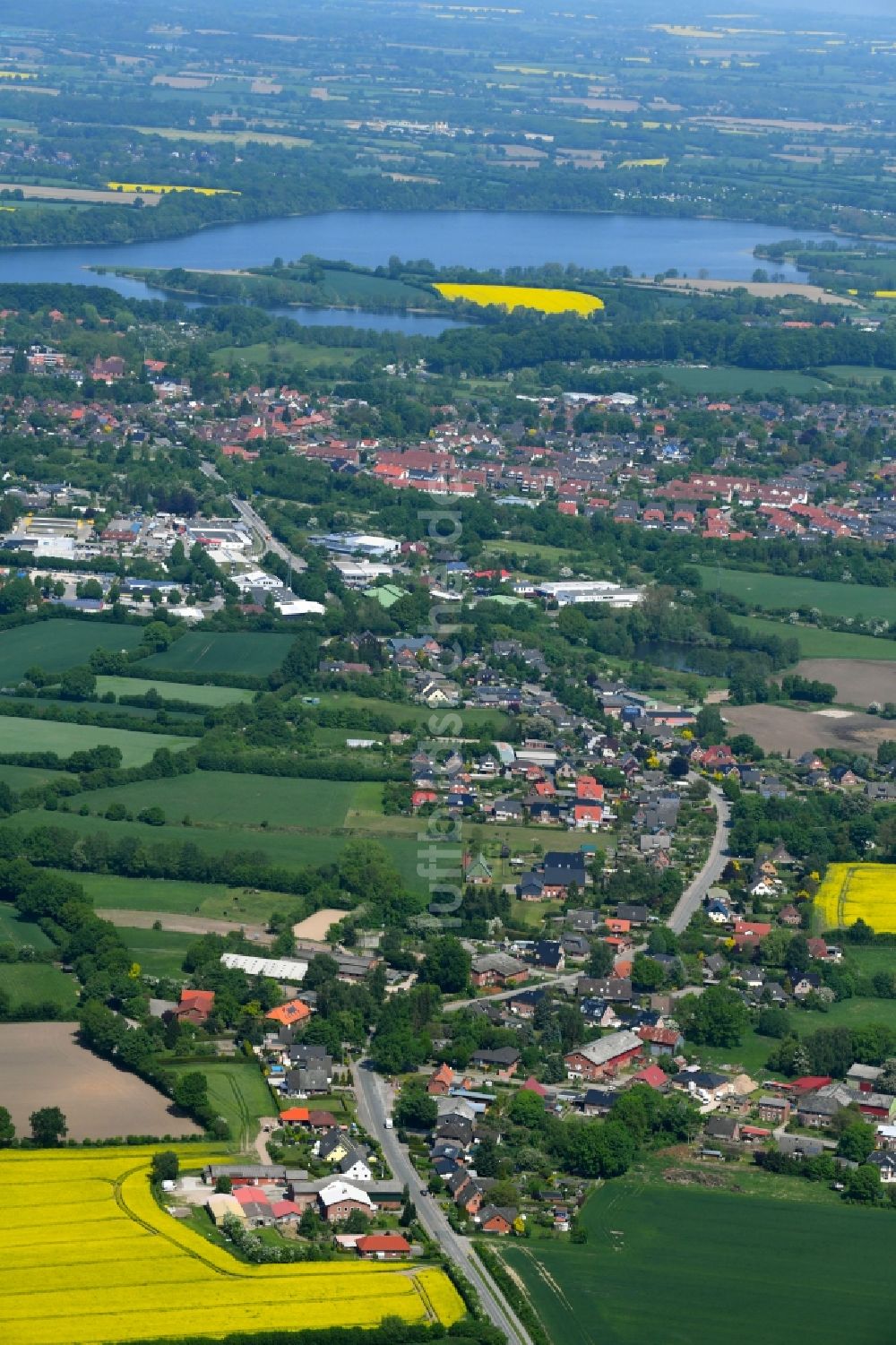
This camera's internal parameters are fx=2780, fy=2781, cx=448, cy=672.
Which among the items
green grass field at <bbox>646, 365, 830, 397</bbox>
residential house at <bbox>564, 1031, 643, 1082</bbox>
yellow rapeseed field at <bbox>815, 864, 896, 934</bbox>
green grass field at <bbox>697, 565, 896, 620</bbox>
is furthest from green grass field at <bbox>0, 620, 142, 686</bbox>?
green grass field at <bbox>646, 365, 830, 397</bbox>

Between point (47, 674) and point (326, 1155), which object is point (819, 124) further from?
point (326, 1155)

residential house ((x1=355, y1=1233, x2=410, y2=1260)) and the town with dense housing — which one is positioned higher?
residential house ((x1=355, y1=1233, x2=410, y2=1260))

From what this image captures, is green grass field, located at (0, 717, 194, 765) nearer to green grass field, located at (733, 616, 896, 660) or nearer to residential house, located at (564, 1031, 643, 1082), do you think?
residential house, located at (564, 1031, 643, 1082)

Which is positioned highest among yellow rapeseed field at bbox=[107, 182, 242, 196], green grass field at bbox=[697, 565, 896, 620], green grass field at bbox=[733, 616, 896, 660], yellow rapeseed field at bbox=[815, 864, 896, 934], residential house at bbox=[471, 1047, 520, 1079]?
yellow rapeseed field at bbox=[107, 182, 242, 196]

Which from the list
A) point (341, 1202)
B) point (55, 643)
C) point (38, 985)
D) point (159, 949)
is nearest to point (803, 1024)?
point (159, 949)

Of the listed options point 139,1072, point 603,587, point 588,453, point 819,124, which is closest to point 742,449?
point 588,453

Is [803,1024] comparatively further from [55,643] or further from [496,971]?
[55,643]
